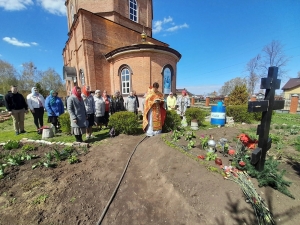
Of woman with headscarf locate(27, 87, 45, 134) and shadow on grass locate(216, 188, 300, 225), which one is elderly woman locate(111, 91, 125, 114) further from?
shadow on grass locate(216, 188, 300, 225)

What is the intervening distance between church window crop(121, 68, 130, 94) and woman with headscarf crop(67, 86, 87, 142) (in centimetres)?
785

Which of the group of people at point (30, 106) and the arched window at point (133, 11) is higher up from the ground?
the arched window at point (133, 11)

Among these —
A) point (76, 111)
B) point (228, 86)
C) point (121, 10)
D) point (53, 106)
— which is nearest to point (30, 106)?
point (53, 106)

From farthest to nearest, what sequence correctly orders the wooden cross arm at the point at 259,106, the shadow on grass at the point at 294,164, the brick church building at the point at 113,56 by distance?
the brick church building at the point at 113,56, the shadow on grass at the point at 294,164, the wooden cross arm at the point at 259,106

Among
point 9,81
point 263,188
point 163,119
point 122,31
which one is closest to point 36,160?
point 163,119

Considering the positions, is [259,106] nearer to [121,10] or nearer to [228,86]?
[121,10]

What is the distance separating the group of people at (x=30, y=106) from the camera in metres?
5.63

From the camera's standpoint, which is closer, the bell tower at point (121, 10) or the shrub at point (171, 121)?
the shrub at point (171, 121)

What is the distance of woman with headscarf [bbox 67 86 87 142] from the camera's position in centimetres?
432

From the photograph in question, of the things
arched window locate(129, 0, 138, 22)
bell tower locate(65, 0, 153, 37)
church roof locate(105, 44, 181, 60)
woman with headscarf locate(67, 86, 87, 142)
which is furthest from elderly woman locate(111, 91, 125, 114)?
arched window locate(129, 0, 138, 22)

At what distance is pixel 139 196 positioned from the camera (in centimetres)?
244

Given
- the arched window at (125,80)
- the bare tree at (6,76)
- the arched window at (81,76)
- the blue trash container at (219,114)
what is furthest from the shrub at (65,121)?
the bare tree at (6,76)

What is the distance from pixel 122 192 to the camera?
2551 mm

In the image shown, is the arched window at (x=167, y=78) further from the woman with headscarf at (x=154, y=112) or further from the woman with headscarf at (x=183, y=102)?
the woman with headscarf at (x=154, y=112)
